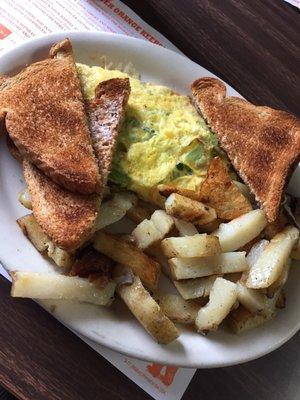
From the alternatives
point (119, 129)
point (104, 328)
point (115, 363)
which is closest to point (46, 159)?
point (119, 129)

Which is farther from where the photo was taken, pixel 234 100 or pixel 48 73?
pixel 234 100

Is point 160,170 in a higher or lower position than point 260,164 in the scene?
lower

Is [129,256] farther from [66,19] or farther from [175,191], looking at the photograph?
[66,19]

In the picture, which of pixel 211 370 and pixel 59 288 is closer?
pixel 59 288

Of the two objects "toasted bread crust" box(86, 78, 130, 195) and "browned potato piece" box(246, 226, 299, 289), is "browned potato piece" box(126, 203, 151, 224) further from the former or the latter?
"browned potato piece" box(246, 226, 299, 289)

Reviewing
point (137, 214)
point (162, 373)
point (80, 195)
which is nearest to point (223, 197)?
point (137, 214)

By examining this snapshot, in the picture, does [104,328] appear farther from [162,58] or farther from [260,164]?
[162,58]
